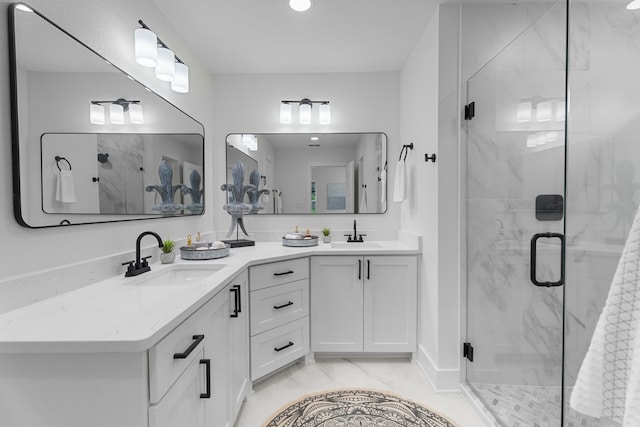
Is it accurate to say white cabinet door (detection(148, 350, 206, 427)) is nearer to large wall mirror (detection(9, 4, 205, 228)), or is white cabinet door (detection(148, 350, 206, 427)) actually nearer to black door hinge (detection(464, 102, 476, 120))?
large wall mirror (detection(9, 4, 205, 228))

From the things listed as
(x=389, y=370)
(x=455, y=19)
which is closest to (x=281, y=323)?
(x=389, y=370)

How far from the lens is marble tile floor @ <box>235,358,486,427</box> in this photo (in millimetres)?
1817

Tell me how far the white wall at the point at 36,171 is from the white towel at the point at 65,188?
12 cm

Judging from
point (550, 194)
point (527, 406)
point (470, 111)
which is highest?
point (470, 111)

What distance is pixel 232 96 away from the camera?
115 inches

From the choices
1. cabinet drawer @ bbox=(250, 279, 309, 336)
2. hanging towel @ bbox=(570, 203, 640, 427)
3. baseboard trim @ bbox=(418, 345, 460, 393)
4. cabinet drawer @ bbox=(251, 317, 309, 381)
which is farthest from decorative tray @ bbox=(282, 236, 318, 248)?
hanging towel @ bbox=(570, 203, 640, 427)

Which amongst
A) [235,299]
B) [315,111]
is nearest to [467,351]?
[235,299]

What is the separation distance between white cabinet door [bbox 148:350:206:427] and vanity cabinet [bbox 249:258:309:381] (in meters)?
0.82

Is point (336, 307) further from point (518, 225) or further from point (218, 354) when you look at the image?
point (518, 225)

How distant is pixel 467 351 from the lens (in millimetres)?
1981

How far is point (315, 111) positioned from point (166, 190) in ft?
5.17

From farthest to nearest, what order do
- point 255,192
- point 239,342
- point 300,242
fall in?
point 255,192 → point 300,242 → point 239,342

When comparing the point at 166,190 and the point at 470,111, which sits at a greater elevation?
the point at 470,111

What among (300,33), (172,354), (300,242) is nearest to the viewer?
(172,354)
